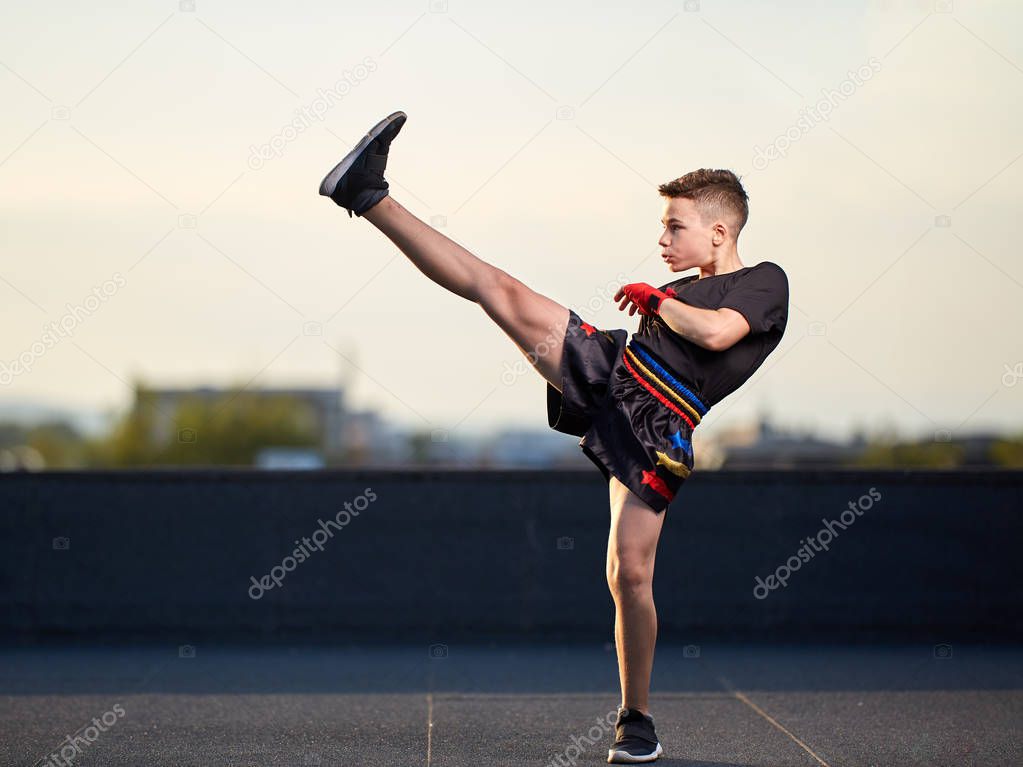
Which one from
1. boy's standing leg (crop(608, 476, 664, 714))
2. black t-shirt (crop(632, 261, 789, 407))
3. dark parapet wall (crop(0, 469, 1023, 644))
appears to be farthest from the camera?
dark parapet wall (crop(0, 469, 1023, 644))

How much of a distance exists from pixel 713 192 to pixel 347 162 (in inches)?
46.9

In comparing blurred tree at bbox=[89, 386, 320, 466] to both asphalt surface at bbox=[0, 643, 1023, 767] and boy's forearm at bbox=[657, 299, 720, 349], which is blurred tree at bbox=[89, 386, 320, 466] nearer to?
asphalt surface at bbox=[0, 643, 1023, 767]

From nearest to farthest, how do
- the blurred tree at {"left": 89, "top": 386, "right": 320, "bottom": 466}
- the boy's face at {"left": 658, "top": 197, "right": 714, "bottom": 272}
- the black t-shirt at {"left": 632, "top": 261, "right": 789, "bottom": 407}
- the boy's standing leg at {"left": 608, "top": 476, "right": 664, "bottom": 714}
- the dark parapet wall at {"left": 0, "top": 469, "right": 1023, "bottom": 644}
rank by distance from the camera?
the boy's standing leg at {"left": 608, "top": 476, "right": 664, "bottom": 714} < the black t-shirt at {"left": 632, "top": 261, "right": 789, "bottom": 407} < the boy's face at {"left": 658, "top": 197, "right": 714, "bottom": 272} < the dark parapet wall at {"left": 0, "top": 469, "right": 1023, "bottom": 644} < the blurred tree at {"left": 89, "top": 386, "right": 320, "bottom": 466}

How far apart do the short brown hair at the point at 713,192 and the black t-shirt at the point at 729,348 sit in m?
0.20

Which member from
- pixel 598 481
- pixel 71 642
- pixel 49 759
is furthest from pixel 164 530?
pixel 49 759

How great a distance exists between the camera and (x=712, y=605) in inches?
259

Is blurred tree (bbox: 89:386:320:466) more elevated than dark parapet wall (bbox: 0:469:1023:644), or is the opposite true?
blurred tree (bbox: 89:386:320:466)

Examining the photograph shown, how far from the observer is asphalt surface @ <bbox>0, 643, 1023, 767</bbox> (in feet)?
13.0

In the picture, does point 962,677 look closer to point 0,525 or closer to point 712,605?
point 712,605

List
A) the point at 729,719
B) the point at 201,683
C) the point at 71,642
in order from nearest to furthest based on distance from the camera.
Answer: the point at 729,719 < the point at 201,683 < the point at 71,642

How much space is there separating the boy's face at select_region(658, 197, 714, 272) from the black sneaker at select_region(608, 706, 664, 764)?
1446mm

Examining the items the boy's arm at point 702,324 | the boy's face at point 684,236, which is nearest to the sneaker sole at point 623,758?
the boy's arm at point 702,324

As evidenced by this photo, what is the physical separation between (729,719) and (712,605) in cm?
201

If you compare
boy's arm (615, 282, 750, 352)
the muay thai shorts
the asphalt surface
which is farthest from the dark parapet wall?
boy's arm (615, 282, 750, 352)
